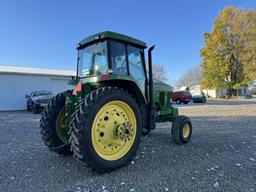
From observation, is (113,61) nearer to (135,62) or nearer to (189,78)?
(135,62)

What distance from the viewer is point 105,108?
3.79m

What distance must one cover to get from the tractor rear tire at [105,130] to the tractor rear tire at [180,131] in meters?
1.72

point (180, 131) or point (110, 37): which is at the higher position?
point (110, 37)

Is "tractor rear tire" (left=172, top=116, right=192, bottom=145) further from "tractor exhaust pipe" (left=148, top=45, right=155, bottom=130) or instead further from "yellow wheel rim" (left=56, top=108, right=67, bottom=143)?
"yellow wheel rim" (left=56, top=108, right=67, bottom=143)

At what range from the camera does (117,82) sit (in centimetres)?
427

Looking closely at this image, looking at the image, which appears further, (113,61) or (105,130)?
(113,61)

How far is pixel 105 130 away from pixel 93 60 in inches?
64.6

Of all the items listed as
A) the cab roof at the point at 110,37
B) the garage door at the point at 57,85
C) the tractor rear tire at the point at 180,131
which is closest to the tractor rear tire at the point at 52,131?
the cab roof at the point at 110,37

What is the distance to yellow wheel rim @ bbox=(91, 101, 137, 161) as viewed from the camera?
3.69 metres

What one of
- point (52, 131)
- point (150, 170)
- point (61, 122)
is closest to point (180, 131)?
point (150, 170)

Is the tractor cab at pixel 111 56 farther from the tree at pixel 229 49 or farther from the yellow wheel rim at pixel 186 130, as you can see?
the tree at pixel 229 49

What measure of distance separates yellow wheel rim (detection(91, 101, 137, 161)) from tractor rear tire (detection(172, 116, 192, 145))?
179cm

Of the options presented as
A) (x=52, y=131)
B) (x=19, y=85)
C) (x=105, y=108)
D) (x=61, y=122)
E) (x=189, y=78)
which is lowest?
(x=52, y=131)

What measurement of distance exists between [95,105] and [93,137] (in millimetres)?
525
